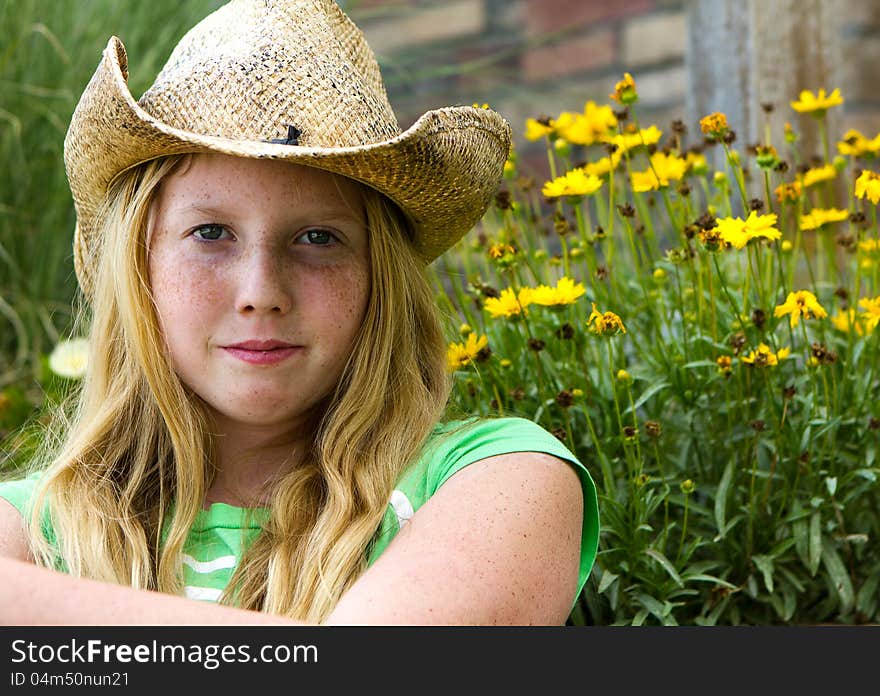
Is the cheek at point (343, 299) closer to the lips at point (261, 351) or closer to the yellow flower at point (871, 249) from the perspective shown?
the lips at point (261, 351)

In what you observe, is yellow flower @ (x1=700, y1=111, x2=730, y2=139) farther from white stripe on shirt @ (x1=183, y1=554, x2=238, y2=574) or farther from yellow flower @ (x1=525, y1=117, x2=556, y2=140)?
white stripe on shirt @ (x1=183, y1=554, x2=238, y2=574)

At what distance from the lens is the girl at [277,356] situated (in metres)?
1.48

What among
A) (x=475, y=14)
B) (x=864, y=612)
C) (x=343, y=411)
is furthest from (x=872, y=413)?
(x=475, y=14)

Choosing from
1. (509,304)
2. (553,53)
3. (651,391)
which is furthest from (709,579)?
(553,53)

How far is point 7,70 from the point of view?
294cm

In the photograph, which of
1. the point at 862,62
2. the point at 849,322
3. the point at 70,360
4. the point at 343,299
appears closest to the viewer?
the point at 343,299

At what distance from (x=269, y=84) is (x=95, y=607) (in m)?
0.72

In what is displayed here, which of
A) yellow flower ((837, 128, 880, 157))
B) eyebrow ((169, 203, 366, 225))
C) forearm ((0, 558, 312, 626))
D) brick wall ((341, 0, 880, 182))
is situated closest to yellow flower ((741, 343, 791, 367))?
yellow flower ((837, 128, 880, 157))

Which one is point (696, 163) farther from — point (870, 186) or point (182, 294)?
point (182, 294)

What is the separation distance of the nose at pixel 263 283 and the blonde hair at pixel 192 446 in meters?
0.17

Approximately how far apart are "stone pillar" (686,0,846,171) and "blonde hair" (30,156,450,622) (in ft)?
4.26

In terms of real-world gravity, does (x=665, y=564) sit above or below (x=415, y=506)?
below

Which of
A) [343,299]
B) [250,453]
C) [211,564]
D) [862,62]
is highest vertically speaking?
[862,62]

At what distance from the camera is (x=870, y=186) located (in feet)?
5.48
